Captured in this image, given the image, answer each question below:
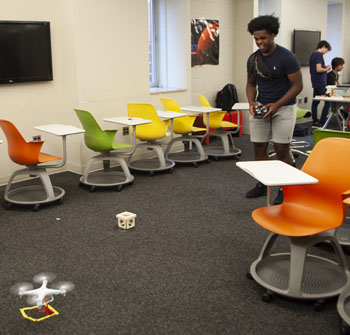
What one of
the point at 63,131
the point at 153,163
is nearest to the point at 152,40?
the point at 153,163

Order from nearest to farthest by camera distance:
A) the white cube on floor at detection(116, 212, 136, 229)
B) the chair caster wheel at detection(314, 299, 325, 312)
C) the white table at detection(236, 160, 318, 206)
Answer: the white table at detection(236, 160, 318, 206) < the chair caster wheel at detection(314, 299, 325, 312) < the white cube on floor at detection(116, 212, 136, 229)

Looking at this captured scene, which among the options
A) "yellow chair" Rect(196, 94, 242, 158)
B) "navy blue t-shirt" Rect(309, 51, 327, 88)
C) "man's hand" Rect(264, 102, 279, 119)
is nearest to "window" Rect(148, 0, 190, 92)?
"yellow chair" Rect(196, 94, 242, 158)

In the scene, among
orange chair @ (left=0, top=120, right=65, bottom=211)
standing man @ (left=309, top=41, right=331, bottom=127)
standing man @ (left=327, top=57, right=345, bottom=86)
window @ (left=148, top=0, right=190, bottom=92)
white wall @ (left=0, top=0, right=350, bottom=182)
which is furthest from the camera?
standing man @ (left=327, top=57, right=345, bottom=86)

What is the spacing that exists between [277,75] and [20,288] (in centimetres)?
261

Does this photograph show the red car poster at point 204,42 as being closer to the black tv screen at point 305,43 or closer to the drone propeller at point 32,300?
the black tv screen at point 305,43

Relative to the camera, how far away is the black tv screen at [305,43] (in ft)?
28.6

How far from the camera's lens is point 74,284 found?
2.78 meters

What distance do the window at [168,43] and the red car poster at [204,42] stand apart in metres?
0.60

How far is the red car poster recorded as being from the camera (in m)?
7.18

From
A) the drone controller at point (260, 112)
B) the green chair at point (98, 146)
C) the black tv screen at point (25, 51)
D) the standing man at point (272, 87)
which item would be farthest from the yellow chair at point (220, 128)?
the black tv screen at point (25, 51)

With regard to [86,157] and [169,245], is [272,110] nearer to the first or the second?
[169,245]

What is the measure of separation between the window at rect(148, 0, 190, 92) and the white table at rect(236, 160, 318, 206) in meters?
3.96

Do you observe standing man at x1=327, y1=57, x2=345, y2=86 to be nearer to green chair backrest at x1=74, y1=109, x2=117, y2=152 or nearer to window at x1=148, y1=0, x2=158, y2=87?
window at x1=148, y1=0, x2=158, y2=87

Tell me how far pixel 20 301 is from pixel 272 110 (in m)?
2.50
